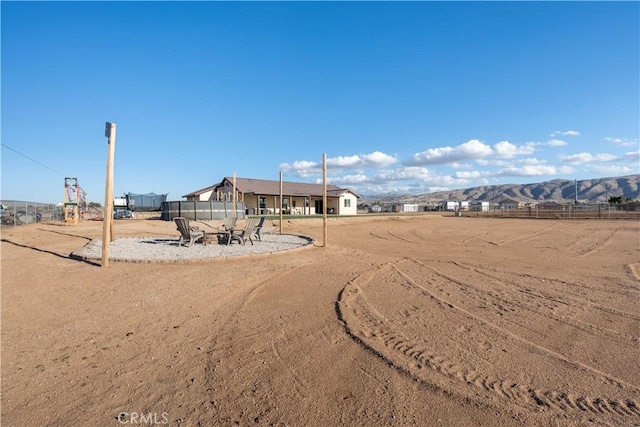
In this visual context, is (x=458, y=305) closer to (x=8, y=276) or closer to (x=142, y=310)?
(x=142, y=310)

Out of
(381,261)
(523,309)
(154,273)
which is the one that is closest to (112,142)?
(154,273)

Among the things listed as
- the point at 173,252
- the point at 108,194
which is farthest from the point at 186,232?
the point at 108,194

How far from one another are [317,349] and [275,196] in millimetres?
37310

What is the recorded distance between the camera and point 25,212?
24016mm

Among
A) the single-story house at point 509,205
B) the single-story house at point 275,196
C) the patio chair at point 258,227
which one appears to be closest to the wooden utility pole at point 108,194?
the patio chair at point 258,227

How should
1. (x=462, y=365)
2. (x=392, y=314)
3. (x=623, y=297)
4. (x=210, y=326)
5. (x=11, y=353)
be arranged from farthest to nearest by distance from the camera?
(x=623, y=297), (x=392, y=314), (x=210, y=326), (x=11, y=353), (x=462, y=365)

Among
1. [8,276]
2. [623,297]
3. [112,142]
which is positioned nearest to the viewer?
[623,297]

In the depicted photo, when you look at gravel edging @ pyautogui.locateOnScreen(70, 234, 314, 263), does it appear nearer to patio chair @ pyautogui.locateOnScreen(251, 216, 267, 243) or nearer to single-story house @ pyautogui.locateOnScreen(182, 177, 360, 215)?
patio chair @ pyautogui.locateOnScreen(251, 216, 267, 243)

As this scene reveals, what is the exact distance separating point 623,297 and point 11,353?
8382 mm

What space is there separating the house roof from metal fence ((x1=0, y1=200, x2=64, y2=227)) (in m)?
13.3

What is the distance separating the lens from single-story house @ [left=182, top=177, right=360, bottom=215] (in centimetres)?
3819

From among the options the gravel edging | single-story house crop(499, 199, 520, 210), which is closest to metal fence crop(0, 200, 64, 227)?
the gravel edging

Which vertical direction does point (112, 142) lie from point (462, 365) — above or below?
above

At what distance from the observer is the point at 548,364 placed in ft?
10.7
